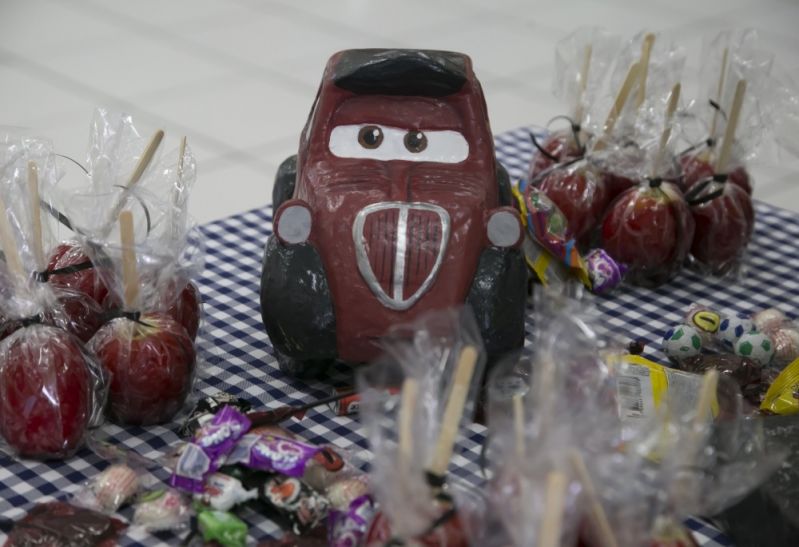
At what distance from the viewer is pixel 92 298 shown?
1795mm

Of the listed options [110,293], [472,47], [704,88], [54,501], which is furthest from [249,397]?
[472,47]

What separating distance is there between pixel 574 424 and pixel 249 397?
691 mm

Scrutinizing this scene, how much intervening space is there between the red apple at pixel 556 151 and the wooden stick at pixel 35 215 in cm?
99

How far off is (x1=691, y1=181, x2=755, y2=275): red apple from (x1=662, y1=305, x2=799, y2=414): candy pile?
0.20m

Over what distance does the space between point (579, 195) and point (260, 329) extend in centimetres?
60

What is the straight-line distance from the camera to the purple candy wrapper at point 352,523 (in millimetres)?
1427

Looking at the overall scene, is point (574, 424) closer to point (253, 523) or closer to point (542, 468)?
point (542, 468)

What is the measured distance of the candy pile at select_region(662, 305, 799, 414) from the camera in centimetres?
184

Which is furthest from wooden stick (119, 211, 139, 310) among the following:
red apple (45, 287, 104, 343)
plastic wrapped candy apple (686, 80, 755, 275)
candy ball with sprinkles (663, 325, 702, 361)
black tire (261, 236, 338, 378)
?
plastic wrapped candy apple (686, 80, 755, 275)

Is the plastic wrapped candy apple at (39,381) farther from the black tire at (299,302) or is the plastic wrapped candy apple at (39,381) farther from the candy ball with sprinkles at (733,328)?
the candy ball with sprinkles at (733,328)

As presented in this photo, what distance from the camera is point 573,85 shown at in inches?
93.4

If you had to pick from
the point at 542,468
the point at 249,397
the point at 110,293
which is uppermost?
the point at 542,468

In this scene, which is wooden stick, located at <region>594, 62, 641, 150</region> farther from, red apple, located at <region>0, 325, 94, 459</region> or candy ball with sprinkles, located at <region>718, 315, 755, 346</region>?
red apple, located at <region>0, 325, 94, 459</region>

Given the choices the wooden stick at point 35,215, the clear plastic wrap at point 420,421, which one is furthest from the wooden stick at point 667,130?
the wooden stick at point 35,215
